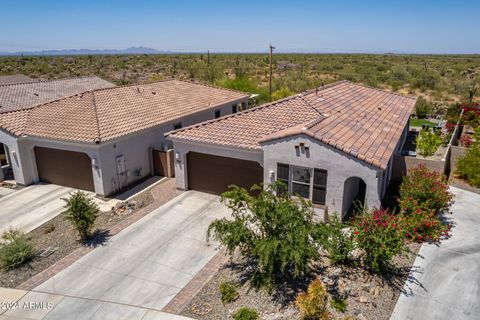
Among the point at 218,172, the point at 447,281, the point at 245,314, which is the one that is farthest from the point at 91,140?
the point at 447,281

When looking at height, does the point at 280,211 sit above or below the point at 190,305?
above

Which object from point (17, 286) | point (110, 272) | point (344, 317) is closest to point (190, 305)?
point (110, 272)

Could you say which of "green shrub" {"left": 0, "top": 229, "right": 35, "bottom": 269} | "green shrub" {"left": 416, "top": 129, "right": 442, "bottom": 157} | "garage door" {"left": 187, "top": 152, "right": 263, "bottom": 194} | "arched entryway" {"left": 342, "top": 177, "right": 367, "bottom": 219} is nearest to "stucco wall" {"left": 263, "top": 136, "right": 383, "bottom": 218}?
"arched entryway" {"left": 342, "top": 177, "right": 367, "bottom": 219}

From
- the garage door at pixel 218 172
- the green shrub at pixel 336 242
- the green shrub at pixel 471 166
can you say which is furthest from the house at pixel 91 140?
the green shrub at pixel 471 166

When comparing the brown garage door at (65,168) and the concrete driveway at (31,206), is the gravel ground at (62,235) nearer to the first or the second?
the concrete driveway at (31,206)

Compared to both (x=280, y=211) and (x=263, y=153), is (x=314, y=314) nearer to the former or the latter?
(x=280, y=211)

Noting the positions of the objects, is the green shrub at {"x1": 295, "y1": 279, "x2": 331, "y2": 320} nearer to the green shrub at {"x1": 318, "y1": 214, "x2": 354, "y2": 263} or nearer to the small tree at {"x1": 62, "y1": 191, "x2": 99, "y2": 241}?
the green shrub at {"x1": 318, "y1": 214, "x2": 354, "y2": 263}

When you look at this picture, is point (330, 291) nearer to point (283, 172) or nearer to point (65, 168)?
point (283, 172)
